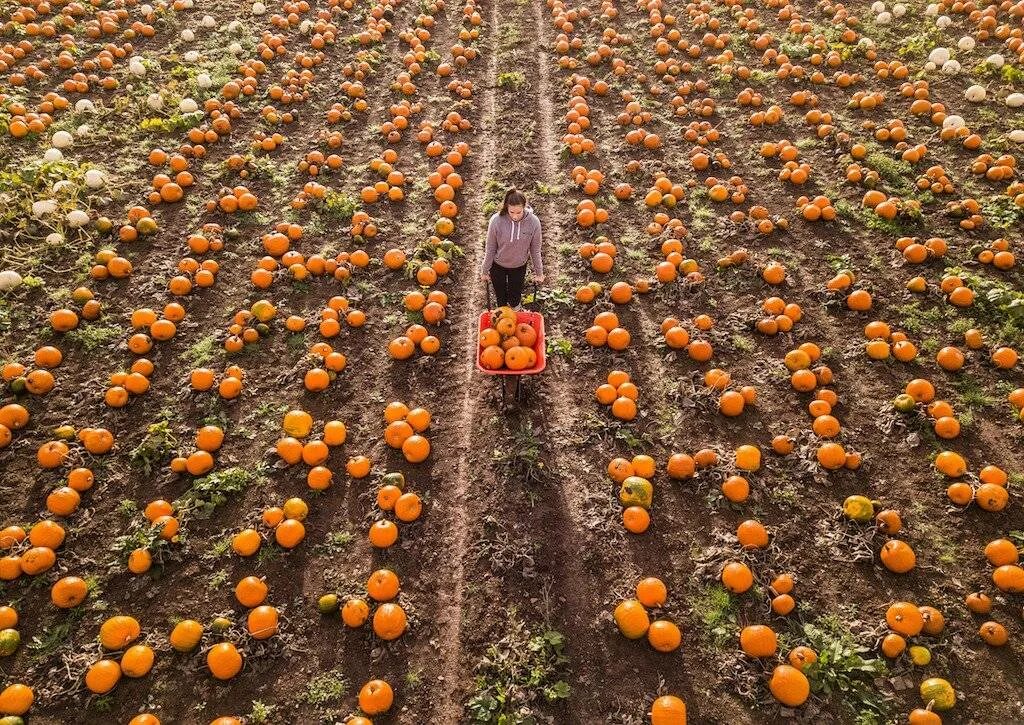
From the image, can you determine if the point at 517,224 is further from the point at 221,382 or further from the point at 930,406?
the point at 930,406

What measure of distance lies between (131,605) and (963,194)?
1526 centimetres

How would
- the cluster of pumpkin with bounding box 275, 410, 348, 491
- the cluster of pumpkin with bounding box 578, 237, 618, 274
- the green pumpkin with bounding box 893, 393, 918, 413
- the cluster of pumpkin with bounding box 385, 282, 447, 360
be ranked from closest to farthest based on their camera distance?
the cluster of pumpkin with bounding box 275, 410, 348, 491 < the green pumpkin with bounding box 893, 393, 918, 413 < the cluster of pumpkin with bounding box 385, 282, 447, 360 < the cluster of pumpkin with bounding box 578, 237, 618, 274

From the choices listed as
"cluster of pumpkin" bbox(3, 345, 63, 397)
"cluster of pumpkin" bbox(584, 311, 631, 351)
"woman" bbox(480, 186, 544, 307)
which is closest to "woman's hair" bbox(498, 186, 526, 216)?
"woman" bbox(480, 186, 544, 307)

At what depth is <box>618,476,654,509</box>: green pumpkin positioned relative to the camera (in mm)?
6383

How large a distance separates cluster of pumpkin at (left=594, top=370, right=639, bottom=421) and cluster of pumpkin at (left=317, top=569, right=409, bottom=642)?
12.3ft

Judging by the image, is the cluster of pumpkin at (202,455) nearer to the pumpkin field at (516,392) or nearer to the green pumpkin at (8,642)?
the pumpkin field at (516,392)

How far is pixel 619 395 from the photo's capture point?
7.58 meters

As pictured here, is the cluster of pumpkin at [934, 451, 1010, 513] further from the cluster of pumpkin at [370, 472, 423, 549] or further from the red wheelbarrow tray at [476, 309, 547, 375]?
the cluster of pumpkin at [370, 472, 423, 549]

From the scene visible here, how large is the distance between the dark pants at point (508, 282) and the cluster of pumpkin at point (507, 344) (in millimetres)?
1332

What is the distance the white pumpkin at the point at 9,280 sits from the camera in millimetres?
8562

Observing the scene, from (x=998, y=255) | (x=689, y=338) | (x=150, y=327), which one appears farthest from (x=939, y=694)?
(x=150, y=327)

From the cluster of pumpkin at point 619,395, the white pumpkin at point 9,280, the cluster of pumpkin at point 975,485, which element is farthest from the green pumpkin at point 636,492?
the white pumpkin at point 9,280

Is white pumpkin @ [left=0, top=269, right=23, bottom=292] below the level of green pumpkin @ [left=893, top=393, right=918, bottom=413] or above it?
above

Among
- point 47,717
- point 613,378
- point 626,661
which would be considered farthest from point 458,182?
point 47,717
